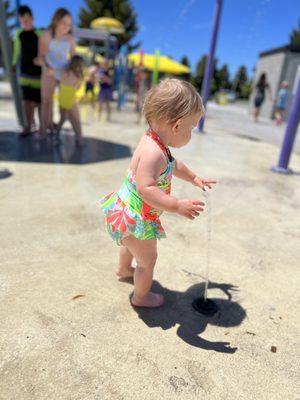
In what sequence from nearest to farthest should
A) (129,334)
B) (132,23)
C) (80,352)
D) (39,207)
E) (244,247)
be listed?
(80,352) → (129,334) → (244,247) → (39,207) → (132,23)

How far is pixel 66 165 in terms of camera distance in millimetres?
4715

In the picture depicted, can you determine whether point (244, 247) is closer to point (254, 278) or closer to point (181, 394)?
point (254, 278)

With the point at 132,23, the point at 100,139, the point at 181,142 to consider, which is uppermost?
the point at 132,23

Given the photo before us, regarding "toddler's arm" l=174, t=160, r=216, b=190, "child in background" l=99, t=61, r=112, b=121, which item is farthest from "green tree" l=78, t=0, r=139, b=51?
"toddler's arm" l=174, t=160, r=216, b=190

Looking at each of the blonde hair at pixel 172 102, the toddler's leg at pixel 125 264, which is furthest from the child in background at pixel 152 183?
the toddler's leg at pixel 125 264

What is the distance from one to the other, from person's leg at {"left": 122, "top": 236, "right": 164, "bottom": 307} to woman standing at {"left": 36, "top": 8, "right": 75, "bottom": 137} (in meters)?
4.22

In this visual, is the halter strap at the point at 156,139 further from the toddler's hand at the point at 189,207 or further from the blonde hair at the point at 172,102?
the toddler's hand at the point at 189,207

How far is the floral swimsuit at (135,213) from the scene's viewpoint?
190 cm

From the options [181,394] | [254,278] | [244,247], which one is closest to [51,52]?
[244,247]

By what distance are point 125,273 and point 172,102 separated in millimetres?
1134

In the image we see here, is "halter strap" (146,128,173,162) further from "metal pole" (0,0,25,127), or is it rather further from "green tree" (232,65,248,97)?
"green tree" (232,65,248,97)

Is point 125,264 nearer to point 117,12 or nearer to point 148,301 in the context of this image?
point 148,301

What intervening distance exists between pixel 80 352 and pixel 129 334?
0.87ft

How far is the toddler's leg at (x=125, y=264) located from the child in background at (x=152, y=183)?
26 cm
